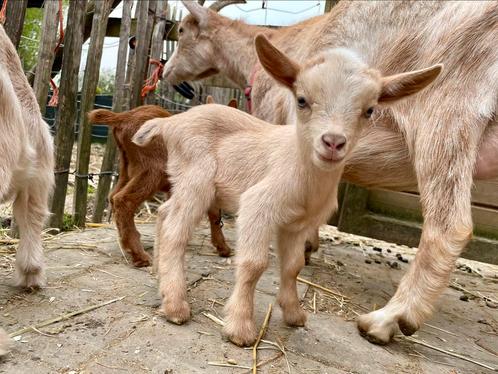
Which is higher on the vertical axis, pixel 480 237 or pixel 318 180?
pixel 318 180

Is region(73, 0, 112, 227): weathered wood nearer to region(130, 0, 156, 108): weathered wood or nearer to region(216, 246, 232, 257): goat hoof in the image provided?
region(130, 0, 156, 108): weathered wood

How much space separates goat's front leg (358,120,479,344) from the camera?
2352 mm

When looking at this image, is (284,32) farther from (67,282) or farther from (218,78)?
(67,282)

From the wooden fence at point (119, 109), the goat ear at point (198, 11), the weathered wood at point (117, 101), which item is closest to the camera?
the wooden fence at point (119, 109)

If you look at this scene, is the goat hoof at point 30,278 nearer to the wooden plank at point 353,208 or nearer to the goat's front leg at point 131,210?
the goat's front leg at point 131,210

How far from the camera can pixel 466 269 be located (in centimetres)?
435

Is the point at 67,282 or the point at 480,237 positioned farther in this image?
the point at 480,237

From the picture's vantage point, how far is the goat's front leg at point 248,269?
6.64ft

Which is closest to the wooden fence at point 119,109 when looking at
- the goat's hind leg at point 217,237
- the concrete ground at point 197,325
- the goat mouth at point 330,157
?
the concrete ground at point 197,325

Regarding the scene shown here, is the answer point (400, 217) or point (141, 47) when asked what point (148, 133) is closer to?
point (141, 47)

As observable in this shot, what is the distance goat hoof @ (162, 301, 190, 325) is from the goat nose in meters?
0.99

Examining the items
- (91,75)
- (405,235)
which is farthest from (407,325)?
(91,75)

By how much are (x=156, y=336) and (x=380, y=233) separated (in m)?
2.68

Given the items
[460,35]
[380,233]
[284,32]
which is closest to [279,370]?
[460,35]
